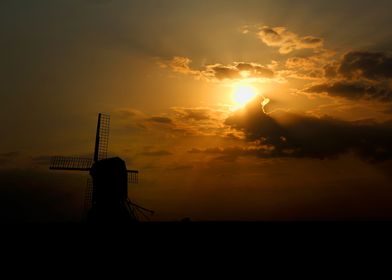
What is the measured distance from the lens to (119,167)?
40.2 m

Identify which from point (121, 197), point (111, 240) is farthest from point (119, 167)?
point (111, 240)

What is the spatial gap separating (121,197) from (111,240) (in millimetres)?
7106

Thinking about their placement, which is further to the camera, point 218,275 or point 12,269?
point 12,269

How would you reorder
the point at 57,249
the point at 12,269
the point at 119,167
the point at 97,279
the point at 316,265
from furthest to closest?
the point at 119,167
the point at 57,249
the point at 316,265
the point at 12,269
the point at 97,279

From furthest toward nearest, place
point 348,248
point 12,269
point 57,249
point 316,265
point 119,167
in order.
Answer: point 119,167 → point 348,248 → point 57,249 → point 316,265 → point 12,269

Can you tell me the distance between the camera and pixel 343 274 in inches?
801

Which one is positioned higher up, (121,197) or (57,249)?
(121,197)

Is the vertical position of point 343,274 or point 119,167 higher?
point 119,167

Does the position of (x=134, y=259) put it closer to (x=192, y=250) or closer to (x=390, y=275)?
(x=192, y=250)

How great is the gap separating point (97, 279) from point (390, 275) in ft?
47.8

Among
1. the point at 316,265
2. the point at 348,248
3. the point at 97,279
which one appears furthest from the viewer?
the point at 348,248

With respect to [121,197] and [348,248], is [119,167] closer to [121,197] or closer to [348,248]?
[121,197]

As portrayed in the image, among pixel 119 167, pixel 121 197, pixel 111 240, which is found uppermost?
pixel 119 167

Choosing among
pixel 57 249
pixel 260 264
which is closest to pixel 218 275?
pixel 260 264
